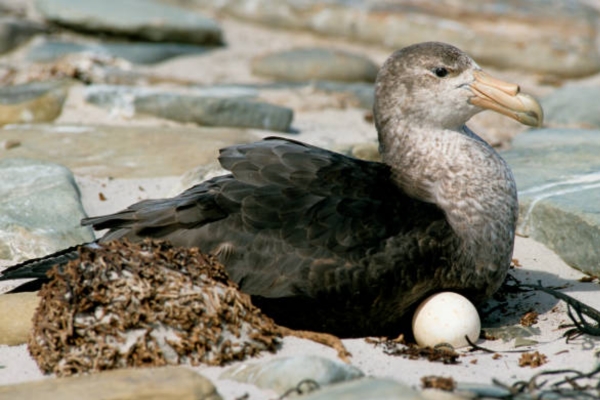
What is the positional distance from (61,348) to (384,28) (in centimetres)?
859

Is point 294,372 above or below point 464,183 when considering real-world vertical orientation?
below

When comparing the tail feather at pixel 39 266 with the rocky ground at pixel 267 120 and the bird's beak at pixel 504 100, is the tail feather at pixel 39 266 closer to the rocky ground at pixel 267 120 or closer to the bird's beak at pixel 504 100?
the rocky ground at pixel 267 120

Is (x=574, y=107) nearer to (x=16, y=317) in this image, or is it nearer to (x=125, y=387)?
(x=16, y=317)

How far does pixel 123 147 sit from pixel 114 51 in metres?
3.54

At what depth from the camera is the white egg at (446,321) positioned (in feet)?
15.3

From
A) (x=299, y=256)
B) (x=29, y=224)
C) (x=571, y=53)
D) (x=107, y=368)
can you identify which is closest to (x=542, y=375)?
(x=299, y=256)

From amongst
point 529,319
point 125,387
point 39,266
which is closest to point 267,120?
point 39,266

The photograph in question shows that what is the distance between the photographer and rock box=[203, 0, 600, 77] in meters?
11.4

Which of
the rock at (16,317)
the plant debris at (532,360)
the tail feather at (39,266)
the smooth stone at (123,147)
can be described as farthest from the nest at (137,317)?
the smooth stone at (123,147)

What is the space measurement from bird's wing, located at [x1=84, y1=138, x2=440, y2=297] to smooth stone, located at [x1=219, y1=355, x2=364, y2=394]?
636mm

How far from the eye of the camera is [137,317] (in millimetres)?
4199

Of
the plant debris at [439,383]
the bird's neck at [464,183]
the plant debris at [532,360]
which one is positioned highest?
the bird's neck at [464,183]

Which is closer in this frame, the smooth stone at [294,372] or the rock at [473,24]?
the smooth stone at [294,372]

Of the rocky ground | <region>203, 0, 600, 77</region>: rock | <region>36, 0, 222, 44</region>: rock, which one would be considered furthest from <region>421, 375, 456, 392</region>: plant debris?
<region>36, 0, 222, 44</region>: rock
